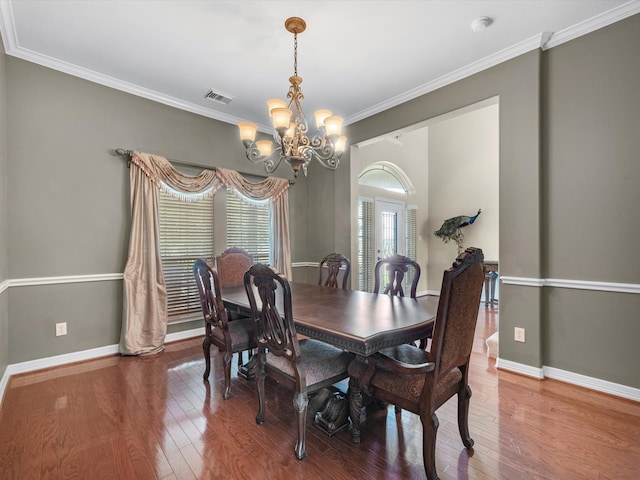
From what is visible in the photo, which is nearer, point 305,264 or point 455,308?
point 455,308

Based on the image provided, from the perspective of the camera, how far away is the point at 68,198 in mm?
3080

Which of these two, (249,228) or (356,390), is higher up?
(249,228)

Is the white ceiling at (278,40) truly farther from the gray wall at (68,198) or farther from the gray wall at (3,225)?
the gray wall at (3,225)

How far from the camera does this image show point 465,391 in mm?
1743

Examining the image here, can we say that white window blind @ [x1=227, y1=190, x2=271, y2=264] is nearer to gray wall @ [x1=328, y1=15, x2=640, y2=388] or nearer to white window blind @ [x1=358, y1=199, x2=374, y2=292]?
white window blind @ [x1=358, y1=199, x2=374, y2=292]

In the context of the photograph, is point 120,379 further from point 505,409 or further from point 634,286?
point 634,286

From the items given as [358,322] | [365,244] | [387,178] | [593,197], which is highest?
[387,178]

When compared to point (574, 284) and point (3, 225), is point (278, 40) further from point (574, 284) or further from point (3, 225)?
point (574, 284)

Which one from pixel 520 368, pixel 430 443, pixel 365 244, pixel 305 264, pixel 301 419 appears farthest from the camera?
pixel 365 244

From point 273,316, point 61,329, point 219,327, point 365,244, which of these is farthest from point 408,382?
point 365,244

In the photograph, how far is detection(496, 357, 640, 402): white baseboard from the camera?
237cm

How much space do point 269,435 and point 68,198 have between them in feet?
9.82

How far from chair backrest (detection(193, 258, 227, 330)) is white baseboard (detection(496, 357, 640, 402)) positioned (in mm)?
2601

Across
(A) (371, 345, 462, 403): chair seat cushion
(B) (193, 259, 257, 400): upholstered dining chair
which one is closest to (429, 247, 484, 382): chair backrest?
(A) (371, 345, 462, 403): chair seat cushion
